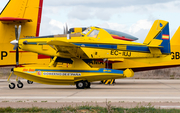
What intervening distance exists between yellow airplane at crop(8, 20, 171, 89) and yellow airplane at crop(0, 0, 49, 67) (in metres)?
4.88

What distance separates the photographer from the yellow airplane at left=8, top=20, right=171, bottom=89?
1661 cm

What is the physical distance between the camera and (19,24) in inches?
894

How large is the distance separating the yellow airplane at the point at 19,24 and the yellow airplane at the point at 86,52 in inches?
192

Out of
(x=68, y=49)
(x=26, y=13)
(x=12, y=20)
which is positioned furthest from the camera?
(x=26, y=13)

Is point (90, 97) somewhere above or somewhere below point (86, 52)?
below

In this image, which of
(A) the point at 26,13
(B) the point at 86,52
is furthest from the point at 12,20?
(B) the point at 86,52

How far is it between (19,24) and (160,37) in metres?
11.7

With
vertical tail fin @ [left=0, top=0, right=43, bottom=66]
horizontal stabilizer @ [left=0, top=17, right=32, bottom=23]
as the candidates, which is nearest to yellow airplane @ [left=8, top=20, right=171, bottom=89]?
horizontal stabilizer @ [left=0, top=17, right=32, bottom=23]

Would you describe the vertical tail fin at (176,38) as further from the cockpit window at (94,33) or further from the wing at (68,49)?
the wing at (68,49)

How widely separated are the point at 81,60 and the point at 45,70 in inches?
93.8

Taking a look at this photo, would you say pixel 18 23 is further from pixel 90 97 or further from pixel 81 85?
pixel 90 97

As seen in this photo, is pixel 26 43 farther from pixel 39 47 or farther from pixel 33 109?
pixel 33 109

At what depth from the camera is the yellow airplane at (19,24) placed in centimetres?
2248

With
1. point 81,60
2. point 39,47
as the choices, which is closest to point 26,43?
point 39,47
